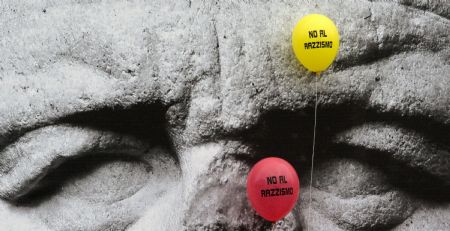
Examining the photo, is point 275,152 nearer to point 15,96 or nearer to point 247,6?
point 247,6

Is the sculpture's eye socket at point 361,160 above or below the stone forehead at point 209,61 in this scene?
below

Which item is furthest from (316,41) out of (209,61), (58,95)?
(58,95)

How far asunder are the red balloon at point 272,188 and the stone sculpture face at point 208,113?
0.14 ft

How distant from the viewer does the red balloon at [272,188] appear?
924 mm

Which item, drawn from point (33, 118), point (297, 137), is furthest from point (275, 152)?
point (33, 118)

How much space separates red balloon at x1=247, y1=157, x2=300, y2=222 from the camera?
3.03 ft

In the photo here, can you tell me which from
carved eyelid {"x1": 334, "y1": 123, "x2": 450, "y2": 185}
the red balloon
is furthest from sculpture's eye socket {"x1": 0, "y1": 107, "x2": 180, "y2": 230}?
carved eyelid {"x1": 334, "y1": 123, "x2": 450, "y2": 185}

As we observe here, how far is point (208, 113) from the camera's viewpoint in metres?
0.95

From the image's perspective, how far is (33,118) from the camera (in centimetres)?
101

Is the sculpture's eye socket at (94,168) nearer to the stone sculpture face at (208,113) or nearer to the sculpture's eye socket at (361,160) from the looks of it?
the stone sculpture face at (208,113)

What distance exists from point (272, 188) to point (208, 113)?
153mm

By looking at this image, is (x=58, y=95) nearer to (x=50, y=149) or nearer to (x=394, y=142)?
(x=50, y=149)

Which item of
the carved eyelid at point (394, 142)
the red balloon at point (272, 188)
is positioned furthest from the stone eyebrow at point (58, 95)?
the carved eyelid at point (394, 142)

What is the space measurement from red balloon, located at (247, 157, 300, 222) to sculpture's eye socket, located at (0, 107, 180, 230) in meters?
0.16
